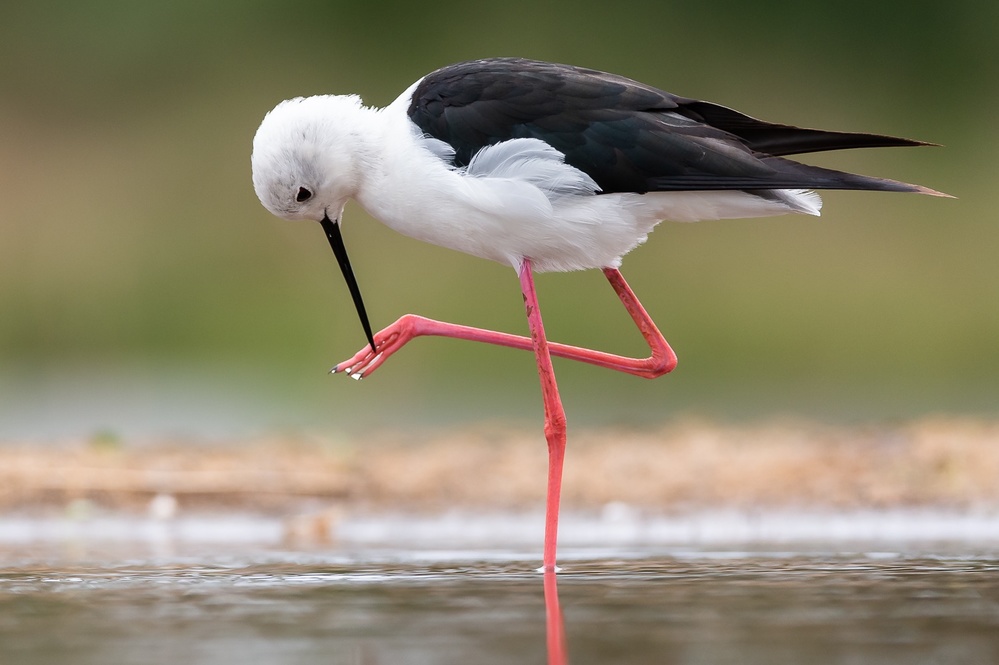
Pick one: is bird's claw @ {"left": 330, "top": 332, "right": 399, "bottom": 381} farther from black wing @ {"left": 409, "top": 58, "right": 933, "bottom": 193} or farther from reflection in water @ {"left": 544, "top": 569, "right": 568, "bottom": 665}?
reflection in water @ {"left": 544, "top": 569, "right": 568, "bottom": 665}

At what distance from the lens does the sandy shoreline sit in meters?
7.30

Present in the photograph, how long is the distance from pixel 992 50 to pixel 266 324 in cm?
754

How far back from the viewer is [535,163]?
6090 millimetres

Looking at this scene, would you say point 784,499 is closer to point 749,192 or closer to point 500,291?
point 749,192

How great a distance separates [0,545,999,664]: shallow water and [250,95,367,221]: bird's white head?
Answer: 142cm

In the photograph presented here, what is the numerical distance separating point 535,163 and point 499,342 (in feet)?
3.76

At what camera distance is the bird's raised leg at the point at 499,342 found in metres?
6.88

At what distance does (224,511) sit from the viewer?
7355 mm

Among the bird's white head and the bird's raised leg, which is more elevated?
the bird's white head

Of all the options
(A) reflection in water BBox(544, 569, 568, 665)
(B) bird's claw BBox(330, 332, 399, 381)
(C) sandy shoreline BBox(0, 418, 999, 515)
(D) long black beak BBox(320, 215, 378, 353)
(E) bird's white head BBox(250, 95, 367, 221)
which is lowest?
(A) reflection in water BBox(544, 569, 568, 665)

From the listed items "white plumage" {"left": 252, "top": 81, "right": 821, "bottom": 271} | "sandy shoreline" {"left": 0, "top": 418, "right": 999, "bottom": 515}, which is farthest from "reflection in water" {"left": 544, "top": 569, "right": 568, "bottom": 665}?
"sandy shoreline" {"left": 0, "top": 418, "right": 999, "bottom": 515}

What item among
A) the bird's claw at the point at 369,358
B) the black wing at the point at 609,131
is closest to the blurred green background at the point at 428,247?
the bird's claw at the point at 369,358

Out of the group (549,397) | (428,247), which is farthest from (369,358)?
(428,247)

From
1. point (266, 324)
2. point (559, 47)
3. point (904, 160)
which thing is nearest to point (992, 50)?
point (904, 160)
